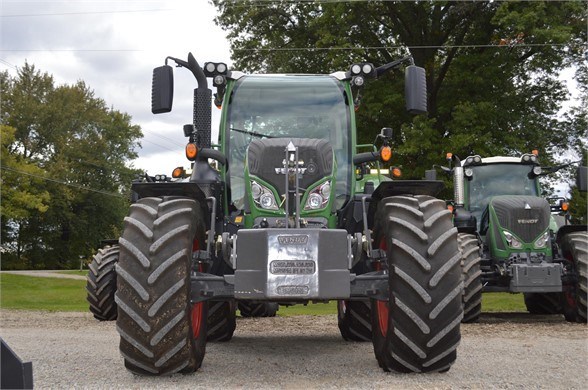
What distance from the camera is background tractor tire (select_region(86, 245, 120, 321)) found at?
488 inches

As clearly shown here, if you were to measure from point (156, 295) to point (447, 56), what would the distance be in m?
20.8

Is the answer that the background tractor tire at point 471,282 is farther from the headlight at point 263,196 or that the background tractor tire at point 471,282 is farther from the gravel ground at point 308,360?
the headlight at point 263,196

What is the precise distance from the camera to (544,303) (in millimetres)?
14852

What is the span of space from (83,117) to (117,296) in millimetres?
53386

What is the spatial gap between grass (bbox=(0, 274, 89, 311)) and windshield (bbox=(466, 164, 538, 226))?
9.67 metres

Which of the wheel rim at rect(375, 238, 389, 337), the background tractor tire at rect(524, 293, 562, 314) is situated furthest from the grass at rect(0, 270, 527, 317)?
the wheel rim at rect(375, 238, 389, 337)

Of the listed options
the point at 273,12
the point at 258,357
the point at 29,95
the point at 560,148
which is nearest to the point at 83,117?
the point at 29,95

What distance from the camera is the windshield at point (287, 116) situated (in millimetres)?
7258

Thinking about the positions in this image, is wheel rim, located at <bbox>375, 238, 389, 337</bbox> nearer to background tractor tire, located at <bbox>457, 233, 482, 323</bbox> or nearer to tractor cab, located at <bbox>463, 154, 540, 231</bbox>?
background tractor tire, located at <bbox>457, 233, 482, 323</bbox>

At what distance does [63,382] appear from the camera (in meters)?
5.43

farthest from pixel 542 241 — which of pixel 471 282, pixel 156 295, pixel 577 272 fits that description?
pixel 156 295

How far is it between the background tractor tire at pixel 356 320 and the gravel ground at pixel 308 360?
0.13m

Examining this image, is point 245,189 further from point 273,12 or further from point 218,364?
point 273,12

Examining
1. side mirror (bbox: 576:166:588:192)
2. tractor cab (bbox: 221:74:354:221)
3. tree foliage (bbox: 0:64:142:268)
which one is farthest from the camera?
tree foliage (bbox: 0:64:142:268)
